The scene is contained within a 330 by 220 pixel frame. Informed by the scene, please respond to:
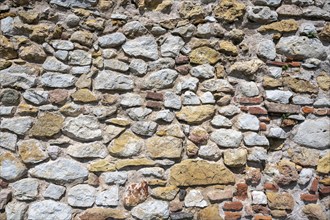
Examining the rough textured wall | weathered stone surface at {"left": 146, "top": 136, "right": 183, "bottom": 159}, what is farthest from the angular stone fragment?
weathered stone surface at {"left": 146, "top": 136, "right": 183, "bottom": 159}

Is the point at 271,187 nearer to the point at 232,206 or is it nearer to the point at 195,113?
the point at 232,206

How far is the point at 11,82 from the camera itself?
2.20m

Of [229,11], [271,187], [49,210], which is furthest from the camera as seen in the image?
[229,11]

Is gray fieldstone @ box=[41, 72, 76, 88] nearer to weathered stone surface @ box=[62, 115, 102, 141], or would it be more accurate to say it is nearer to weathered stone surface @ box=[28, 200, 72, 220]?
weathered stone surface @ box=[62, 115, 102, 141]

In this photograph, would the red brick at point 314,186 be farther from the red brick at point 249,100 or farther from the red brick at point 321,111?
the red brick at point 249,100

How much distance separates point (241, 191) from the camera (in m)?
2.22

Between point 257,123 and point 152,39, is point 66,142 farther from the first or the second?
point 257,123

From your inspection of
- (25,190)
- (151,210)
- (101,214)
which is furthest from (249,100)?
(25,190)

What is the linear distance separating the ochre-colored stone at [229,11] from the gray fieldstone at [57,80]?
116 cm

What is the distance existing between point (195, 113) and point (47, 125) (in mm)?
1021

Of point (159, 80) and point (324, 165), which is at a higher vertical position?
point (159, 80)

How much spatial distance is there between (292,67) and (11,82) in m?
2.01

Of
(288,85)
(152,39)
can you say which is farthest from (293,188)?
(152,39)

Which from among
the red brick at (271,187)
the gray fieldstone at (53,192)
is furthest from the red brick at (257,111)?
the gray fieldstone at (53,192)
